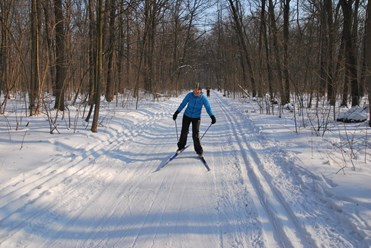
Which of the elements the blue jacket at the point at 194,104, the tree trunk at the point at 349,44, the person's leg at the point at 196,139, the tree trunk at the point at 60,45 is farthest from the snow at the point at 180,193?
the tree trunk at the point at 349,44

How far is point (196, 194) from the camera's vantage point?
552cm

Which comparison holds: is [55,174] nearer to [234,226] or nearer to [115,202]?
[115,202]

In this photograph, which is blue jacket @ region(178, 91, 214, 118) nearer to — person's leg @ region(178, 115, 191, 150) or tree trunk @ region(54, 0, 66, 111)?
person's leg @ region(178, 115, 191, 150)

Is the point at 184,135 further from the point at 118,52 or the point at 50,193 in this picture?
the point at 118,52

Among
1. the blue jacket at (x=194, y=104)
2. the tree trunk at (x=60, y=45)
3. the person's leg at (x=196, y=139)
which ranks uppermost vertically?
the tree trunk at (x=60, y=45)

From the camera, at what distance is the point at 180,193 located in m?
5.57

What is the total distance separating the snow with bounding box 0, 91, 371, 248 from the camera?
4.01 meters

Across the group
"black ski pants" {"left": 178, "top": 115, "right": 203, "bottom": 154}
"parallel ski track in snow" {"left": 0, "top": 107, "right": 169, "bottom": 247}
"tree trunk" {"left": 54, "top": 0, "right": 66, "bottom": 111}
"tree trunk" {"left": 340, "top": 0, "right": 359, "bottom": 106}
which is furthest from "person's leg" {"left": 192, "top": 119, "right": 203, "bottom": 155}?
"tree trunk" {"left": 340, "top": 0, "right": 359, "bottom": 106}

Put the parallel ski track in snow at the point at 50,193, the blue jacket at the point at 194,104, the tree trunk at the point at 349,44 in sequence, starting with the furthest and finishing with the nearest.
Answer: the tree trunk at the point at 349,44, the blue jacket at the point at 194,104, the parallel ski track in snow at the point at 50,193

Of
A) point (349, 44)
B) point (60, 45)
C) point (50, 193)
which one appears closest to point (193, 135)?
point (50, 193)

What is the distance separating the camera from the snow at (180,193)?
4.01m

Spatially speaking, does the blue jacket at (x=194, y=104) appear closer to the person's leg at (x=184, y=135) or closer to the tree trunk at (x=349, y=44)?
the person's leg at (x=184, y=135)

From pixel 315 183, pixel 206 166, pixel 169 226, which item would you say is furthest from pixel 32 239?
pixel 315 183

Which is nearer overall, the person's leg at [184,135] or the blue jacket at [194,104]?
the person's leg at [184,135]
